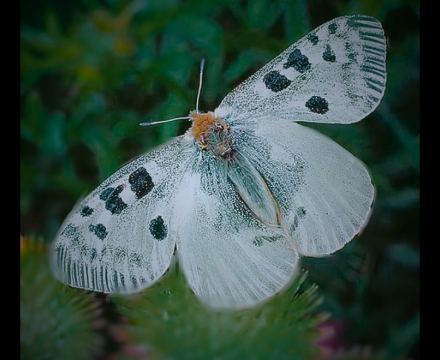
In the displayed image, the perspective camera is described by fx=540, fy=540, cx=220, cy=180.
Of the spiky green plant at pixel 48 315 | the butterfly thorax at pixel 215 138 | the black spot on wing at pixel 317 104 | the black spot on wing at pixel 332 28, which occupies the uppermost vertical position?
the black spot on wing at pixel 332 28

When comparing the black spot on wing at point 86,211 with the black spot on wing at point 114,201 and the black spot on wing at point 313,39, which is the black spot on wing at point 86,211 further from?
the black spot on wing at point 313,39

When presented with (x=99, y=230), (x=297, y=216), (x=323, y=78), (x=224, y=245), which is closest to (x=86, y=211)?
(x=99, y=230)

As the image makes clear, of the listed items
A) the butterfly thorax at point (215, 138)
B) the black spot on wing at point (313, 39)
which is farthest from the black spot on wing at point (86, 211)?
the black spot on wing at point (313, 39)

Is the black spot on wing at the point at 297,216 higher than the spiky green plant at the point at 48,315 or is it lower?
higher

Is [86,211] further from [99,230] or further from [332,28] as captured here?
[332,28]

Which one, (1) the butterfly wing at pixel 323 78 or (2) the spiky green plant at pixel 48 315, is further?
(2) the spiky green plant at pixel 48 315

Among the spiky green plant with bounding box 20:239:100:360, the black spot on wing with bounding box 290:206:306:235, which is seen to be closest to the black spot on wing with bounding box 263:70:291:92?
the black spot on wing with bounding box 290:206:306:235
